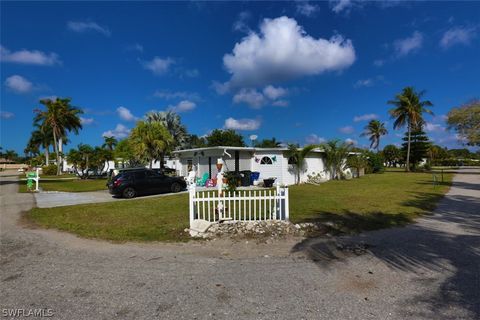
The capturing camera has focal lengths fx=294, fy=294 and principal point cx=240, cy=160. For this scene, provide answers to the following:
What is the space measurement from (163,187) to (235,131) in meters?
27.9

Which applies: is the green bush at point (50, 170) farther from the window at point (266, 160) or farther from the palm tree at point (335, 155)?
the palm tree at point (335, 155)

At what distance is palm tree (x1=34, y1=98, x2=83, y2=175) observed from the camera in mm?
39438

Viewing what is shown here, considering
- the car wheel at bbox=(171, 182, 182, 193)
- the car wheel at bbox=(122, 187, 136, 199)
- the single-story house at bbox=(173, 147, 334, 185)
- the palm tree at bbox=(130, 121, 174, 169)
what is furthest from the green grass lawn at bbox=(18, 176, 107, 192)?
the single-story house at bbox=(173, 147, 334, 185)

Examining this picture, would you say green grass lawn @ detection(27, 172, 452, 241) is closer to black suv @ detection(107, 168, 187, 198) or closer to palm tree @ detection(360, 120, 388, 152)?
black suv @ detection(107, 168, 187, 198)

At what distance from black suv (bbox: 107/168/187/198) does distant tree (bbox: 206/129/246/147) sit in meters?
23.0

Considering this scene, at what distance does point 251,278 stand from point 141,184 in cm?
1229

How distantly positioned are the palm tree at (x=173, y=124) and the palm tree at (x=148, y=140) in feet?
27.4

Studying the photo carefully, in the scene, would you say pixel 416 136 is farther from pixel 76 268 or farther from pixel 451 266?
pixel 76 268

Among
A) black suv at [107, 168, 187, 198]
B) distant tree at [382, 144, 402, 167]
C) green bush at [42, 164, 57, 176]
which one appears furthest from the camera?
distant tree at [382, 144, 402, 167]

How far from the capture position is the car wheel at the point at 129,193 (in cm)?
1459

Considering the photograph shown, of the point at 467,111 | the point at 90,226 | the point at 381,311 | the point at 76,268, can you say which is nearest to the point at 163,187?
the point at 90,226

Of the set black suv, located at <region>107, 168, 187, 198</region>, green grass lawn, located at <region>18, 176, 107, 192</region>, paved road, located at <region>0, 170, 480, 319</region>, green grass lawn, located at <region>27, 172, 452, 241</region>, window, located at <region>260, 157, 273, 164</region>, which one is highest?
window, located at <region>260, 157, 273, 164</region>

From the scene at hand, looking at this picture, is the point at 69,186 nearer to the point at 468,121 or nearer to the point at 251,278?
the point at 251,278

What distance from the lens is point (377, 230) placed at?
6945 millimetres
